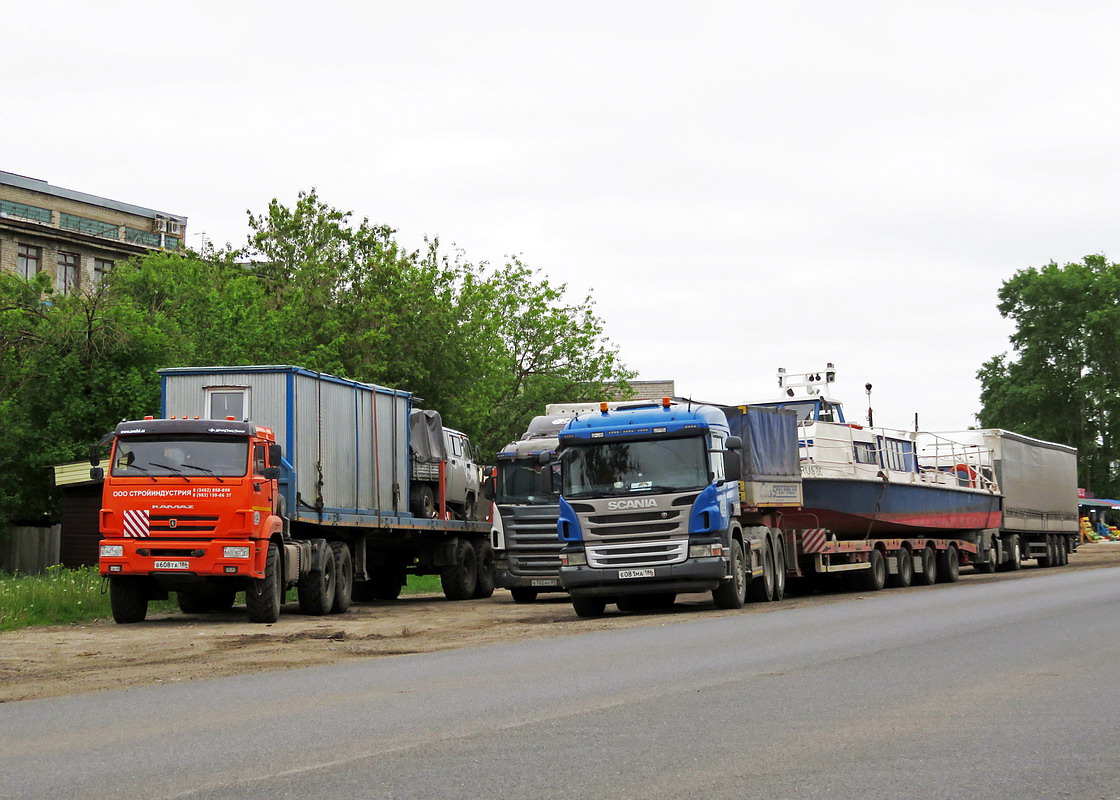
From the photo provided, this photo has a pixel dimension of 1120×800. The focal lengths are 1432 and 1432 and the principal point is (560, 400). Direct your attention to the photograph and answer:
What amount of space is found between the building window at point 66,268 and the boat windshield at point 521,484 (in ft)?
174

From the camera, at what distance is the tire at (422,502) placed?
27.7 m

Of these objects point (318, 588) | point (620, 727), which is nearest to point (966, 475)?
point (318, 588)

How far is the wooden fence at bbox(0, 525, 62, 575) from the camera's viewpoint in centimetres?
3981

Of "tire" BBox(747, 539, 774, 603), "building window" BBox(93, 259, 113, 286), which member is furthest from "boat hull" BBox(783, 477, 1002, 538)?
"building window" BBox(93, 259, 113, 286)

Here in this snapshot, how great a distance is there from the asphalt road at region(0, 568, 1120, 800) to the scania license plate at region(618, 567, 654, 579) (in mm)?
6260

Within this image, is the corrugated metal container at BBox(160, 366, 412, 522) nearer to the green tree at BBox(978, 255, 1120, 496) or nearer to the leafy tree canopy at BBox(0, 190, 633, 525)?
the leafy tree canopy at BBox(0, 190, 633, 525)

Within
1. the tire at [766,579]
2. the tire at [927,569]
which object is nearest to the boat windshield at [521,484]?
the tire at [766,579]

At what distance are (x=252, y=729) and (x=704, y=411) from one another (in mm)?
13804

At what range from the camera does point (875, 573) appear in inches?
1166

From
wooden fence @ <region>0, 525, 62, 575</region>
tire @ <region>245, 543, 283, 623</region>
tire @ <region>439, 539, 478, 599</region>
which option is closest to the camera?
tire @ <region>245, 543, 283, 623</region>

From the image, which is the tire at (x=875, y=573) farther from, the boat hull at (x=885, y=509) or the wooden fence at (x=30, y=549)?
the wooden fence at (x=30, y=549)

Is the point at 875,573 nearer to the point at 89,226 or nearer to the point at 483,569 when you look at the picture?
the point at 483,569

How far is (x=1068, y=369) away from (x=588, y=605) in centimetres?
7006

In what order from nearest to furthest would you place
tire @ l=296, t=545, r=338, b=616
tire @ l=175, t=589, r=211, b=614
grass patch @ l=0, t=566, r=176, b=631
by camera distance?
1. grass patch @ l=0, t=566, r=176, b=631
2. tire @ l=296, t=545, r=338, b=616
3. tire @ l=175, t=589, r=211, b=614
